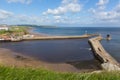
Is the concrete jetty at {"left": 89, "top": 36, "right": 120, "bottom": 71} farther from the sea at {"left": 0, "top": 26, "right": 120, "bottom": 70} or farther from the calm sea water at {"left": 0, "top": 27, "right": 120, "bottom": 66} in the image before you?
the calm sea water at {"left": 0, "top": 27, "right": 120, "bottom": 66}

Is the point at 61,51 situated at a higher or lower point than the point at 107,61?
lower

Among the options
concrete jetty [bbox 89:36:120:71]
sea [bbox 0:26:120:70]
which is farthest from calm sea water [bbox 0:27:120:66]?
concrete jetty [bbox 89:36:120:71]

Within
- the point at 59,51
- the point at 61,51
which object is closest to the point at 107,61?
the point at 61,51

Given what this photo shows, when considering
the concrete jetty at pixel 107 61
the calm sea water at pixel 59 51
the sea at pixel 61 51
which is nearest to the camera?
the concrete jetty at pixel 107 61

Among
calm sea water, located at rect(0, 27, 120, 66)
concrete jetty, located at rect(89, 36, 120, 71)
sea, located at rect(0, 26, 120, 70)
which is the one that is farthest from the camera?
calm sea water, located at rect(0, 27, 120, 66)

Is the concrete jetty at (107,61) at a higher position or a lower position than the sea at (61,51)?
higher

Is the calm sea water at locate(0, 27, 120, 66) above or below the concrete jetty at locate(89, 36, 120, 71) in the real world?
below

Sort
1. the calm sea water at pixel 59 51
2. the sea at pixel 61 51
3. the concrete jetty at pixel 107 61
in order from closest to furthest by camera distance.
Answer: the concrete jetty at pixel 107 61 → the sea at pixel 61 51 → the calm sea water at pixel 59 51

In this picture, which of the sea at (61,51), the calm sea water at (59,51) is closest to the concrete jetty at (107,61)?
the sea at (61,51)

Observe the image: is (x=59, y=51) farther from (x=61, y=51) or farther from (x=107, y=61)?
(x=107, y=61)

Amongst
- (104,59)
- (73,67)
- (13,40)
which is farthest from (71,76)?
(13,40)

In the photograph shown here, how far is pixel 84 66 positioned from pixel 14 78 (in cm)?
2194

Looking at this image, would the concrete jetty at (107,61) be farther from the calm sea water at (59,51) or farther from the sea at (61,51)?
the calm sea water at (59,51)

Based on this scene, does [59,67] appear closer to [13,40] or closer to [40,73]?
[40,73]
